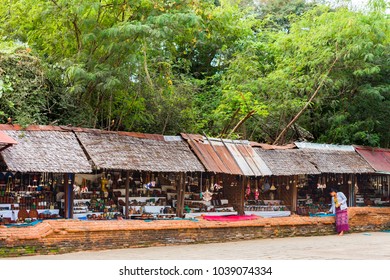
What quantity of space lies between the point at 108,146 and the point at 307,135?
9.65m

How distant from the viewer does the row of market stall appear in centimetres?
1248

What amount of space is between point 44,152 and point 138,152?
2.50 m

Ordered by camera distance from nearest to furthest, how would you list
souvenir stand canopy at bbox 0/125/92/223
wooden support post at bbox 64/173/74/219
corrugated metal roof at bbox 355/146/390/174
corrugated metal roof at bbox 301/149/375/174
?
1. souvenir stand canopy at bbox 0/125/92/223
2. wooden support post at bbox 64/173/74/219
3. corrugated metal roof at bbox 301/149/375/174
4. corrugated metal roof at bbox 355/146/390/174

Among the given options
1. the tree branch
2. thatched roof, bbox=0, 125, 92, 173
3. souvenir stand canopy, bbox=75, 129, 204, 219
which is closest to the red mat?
souvenir stand canopy, bbox=75, 129, 204, 219

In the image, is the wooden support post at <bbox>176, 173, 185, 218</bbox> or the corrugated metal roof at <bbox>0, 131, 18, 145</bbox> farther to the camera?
the wooden support post at <bbox>176, 173, 185, 218</bbox>

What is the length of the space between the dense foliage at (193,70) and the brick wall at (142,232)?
2538 mm

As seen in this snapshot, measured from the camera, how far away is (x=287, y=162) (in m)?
17.0

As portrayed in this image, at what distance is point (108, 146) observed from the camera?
13578 mm

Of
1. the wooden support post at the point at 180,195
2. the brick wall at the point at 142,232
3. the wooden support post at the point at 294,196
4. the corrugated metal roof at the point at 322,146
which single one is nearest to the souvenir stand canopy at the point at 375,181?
the corrugated metal roof at the point at 322,146

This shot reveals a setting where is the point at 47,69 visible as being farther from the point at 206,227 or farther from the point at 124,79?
the point at 206,227

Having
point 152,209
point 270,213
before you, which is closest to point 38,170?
point 152,209

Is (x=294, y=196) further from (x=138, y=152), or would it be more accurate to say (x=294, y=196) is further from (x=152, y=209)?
(x=138, y=152)

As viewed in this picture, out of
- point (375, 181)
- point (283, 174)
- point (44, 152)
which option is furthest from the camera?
point (375, 181)

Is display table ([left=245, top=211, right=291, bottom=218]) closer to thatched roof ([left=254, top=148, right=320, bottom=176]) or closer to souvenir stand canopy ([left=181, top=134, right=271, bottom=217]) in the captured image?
souvenir stand canopy ([left=181, top=134, right=271, bottom=217])
